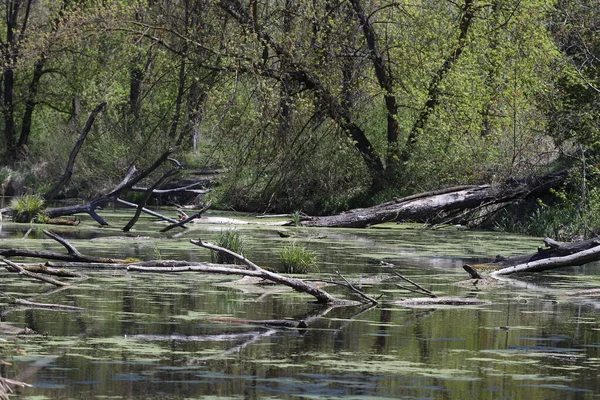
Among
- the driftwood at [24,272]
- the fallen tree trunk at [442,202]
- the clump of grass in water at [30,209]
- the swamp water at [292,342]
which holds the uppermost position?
the fallen tree trunk at [442,202]

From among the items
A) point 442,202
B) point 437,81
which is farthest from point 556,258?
point 437,81

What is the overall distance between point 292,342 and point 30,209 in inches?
606

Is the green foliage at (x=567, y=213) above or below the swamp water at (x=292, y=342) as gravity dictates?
above

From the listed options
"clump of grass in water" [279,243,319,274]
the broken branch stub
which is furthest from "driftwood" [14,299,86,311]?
"clump of grass in water" [279,243,319,274]

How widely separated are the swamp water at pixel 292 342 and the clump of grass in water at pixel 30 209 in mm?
9115

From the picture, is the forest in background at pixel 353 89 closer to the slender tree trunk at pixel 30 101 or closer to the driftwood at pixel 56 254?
the driftwood at pixel 56 254

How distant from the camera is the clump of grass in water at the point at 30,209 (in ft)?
77.4

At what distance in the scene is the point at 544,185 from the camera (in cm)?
2564

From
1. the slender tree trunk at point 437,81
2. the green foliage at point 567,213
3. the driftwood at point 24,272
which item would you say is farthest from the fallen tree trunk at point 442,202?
the driftwood at point 24,272

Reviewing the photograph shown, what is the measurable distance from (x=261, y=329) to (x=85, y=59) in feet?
123

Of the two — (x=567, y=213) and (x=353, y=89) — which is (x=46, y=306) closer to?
(x=567, y=213)

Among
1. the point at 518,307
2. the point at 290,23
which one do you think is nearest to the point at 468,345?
the point at 518,307

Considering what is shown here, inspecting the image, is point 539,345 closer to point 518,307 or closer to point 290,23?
point 518,307

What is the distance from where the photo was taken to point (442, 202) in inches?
1038
